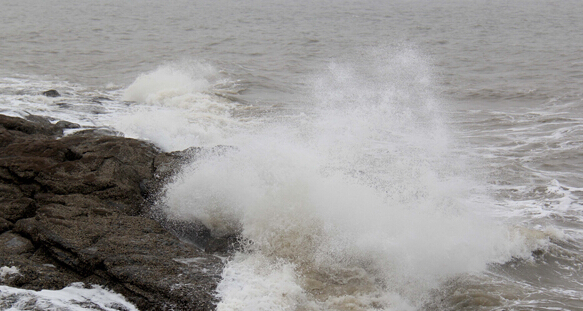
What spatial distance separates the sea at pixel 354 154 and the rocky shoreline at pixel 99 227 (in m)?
0.18

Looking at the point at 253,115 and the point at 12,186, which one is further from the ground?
the point at 12,186

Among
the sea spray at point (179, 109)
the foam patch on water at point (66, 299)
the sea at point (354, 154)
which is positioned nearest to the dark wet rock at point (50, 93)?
the sea at point (354, 154)

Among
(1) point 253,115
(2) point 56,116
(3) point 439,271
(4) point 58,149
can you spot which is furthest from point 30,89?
(3) point 439,271

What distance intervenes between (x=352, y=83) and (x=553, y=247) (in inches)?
376

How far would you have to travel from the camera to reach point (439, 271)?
4797 mm

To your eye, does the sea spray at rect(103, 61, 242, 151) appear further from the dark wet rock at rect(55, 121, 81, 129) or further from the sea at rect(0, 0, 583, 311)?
the dark wet rock at rect(55, 121, 81, 129)

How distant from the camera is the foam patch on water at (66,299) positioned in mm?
3461

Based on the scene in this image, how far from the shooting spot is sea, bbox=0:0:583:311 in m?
4.61

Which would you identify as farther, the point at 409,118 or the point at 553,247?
the point at 409,118

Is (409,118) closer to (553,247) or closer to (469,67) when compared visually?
(553,247)

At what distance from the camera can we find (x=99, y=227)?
14.8 feet

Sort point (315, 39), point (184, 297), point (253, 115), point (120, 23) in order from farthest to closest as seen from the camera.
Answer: point (120, 23), point (315, 39), point (253, 115), point (184, 297)

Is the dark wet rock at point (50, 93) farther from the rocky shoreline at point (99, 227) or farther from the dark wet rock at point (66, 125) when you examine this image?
the rocky shoreline at point (99, 227)

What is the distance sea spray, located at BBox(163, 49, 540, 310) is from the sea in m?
0.02
